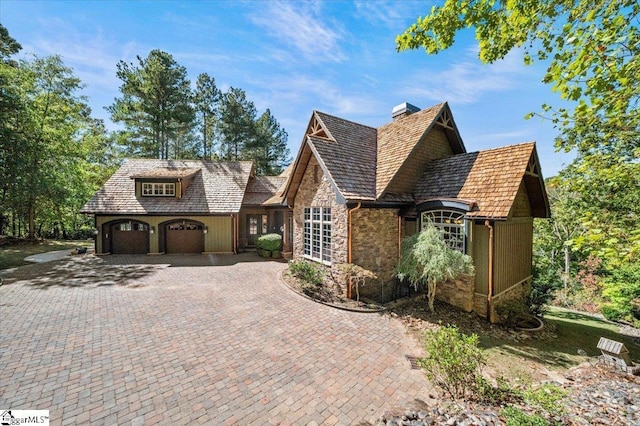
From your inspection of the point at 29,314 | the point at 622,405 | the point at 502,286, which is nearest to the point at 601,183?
the point at 502,286

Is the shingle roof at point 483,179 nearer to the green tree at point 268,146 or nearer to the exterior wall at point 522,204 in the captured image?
the exterior wall at point 522,204

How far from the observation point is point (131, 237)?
17.1 meters

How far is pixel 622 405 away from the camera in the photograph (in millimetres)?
4277

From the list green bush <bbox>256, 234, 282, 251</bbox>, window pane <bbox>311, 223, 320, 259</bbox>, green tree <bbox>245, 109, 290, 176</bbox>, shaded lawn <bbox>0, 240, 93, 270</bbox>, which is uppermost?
green tree <bbox>245, 109, 290, 176</bbox>

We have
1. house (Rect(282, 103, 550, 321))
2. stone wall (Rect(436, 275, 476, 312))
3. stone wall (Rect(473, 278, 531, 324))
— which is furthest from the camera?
stone wall (Rect(436, 275, 476, 312))

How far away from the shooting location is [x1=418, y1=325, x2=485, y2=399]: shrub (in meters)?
4.41

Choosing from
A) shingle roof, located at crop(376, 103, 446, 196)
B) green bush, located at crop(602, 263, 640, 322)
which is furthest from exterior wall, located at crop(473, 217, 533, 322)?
green bush, located at crop(602, 263, 640, 322)

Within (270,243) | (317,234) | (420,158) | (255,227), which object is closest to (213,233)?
(255,227)

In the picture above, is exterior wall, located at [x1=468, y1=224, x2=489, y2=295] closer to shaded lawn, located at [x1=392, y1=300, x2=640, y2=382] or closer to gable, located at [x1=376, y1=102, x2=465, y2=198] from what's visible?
shaded lawn, located at [x1=392, y1=300, x2=640, y2=382]

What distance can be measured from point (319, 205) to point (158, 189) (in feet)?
43.6

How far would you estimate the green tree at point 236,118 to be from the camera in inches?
1185

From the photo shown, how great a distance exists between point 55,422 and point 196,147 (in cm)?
3333

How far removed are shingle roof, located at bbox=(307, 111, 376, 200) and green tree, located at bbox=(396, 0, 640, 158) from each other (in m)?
5.20

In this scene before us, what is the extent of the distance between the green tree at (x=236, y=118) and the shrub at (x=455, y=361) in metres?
30.9
